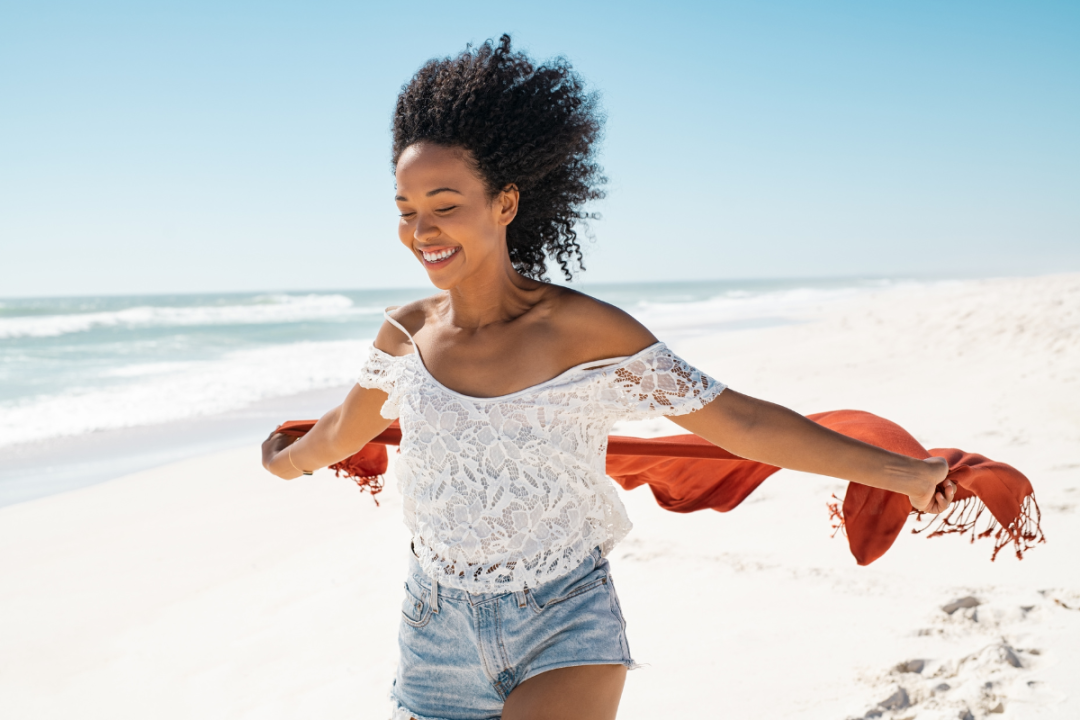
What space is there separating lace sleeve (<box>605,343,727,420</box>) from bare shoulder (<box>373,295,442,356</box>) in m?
0.56

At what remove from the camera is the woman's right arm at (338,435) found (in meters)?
1.98

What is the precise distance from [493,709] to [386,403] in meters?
0.73

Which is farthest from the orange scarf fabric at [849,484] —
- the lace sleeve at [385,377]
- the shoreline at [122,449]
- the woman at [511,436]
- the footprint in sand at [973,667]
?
the shoreline at [122,449]

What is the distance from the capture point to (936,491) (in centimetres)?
189

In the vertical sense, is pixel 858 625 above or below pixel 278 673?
above

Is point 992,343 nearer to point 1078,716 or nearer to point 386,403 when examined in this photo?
point 1078,716

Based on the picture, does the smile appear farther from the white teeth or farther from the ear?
the ear

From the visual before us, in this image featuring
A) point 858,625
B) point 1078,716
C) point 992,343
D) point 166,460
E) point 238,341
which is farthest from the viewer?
point 238,341

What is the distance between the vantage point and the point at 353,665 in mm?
3398

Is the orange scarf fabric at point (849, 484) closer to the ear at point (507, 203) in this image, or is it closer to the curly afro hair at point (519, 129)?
the curly afro hair at point (519, 129)

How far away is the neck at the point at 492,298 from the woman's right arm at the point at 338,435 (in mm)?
350

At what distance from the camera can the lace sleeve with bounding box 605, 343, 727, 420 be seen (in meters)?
1.57

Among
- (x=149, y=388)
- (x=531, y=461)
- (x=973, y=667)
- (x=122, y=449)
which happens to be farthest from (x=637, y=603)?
(x=149, y=388)

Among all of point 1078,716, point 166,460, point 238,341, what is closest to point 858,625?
point 1078,716
